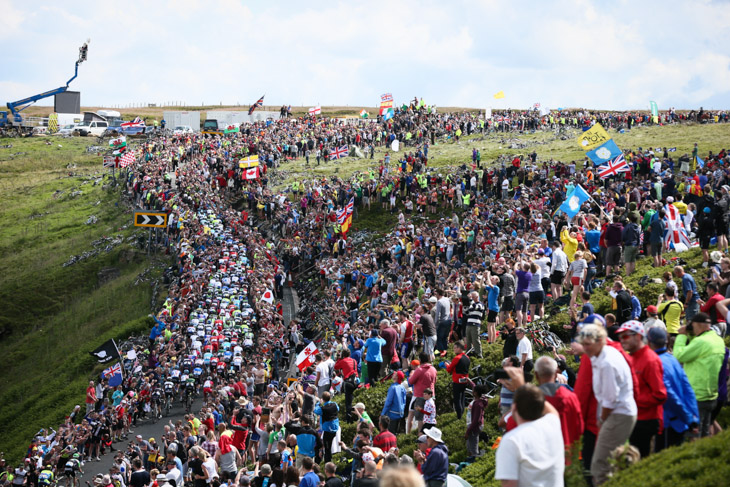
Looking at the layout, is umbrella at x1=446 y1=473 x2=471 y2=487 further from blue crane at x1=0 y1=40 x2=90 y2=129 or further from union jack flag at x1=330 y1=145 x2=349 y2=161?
blue crane at x1=0 y1=40 x2=90 y2=129

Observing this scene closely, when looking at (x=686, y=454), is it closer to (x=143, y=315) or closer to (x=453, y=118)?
(x=143, y=315)

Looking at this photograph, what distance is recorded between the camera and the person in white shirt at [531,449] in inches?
237

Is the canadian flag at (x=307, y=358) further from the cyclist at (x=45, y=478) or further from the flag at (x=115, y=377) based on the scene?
the flag at (x=115, y=377)

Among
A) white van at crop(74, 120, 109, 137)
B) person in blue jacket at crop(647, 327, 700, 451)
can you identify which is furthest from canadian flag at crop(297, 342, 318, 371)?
white van at crop(74, 120, 109, 137)

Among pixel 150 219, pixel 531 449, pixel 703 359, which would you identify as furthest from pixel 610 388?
pixel 150 219

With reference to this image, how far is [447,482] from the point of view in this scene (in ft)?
35.6

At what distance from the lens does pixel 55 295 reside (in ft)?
162

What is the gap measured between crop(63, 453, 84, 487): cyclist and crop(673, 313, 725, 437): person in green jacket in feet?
63.1

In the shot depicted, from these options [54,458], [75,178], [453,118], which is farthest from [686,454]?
[75,178]

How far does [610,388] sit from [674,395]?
132 cm

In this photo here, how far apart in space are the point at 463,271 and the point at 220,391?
8.55 meters

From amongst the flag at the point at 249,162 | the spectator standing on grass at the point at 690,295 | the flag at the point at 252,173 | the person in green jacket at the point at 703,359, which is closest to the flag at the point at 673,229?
the spectator standing on grass at the point at 690,295

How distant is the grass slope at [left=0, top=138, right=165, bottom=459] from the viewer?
3641cm

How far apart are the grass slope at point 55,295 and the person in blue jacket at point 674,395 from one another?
101ft
